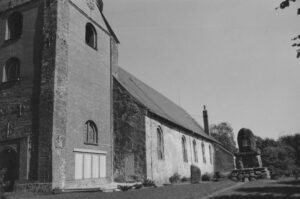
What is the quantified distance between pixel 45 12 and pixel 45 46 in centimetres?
236

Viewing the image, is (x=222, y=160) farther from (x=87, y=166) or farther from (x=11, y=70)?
(x=11, y=70)

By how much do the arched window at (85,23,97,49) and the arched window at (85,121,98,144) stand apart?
5875mm

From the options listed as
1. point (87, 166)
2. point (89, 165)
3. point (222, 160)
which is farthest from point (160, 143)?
point (222, 160)

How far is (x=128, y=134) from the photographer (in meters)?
22.0

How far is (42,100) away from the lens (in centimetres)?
1841

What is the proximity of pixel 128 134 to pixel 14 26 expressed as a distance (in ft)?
35.6

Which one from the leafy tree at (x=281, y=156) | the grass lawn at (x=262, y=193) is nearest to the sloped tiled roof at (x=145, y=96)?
the grass lawn at (x=262, y=193)

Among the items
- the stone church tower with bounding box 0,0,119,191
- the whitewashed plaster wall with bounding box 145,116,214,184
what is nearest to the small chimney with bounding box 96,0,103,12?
the stone church tower with bounding box 0,0,119,191

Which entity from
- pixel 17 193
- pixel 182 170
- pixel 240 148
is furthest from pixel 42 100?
pixel 240 148

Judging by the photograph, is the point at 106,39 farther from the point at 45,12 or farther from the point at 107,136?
the point at 107,136

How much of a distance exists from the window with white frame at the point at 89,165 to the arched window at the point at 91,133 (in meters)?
0.94

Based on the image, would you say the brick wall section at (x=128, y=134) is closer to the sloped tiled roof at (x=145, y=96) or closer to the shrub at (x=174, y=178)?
the sloped tiled roof at (x=145, y=96)

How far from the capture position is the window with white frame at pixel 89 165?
1895 centimetres

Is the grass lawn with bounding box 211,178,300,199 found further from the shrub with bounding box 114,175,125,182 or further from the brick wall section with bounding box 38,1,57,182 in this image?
the brick wall section with bounding box 38,1,57,182
